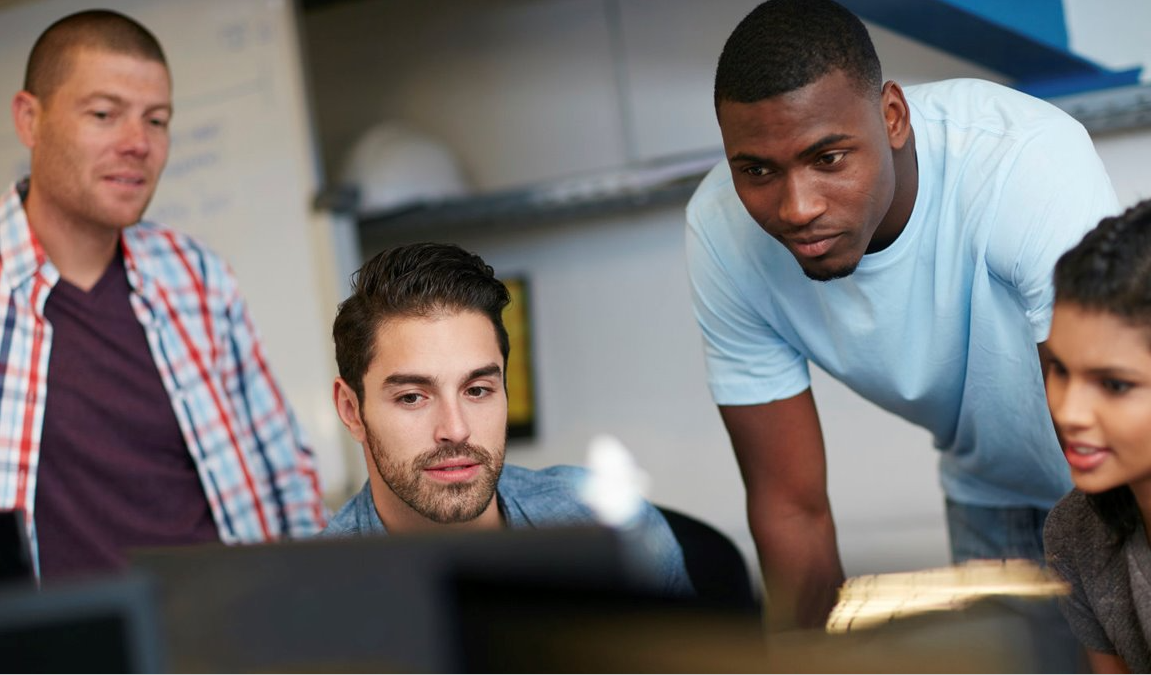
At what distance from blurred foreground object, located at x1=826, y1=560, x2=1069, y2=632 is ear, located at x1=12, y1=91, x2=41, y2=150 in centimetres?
133

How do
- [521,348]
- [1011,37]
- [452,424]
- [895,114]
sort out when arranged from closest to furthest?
[895,114], [452,424], [1011,37], [521,348]

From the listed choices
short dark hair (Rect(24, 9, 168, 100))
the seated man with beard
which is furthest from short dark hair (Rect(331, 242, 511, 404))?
short dark hair (Rect(24, 9, 168, 100))

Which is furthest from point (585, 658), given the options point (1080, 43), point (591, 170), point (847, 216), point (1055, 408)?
point (591, 170)

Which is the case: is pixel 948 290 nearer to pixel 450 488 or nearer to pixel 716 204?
pixel 716 204

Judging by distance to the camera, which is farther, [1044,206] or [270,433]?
[270,433]

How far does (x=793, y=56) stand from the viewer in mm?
1038

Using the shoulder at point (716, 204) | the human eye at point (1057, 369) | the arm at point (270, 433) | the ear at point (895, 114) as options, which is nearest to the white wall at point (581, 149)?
the arm at point (270, 433)

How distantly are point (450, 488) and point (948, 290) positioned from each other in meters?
0.56

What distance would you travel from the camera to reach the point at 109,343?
1.67m

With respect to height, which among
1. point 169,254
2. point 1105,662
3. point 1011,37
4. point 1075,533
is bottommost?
point 1105,662

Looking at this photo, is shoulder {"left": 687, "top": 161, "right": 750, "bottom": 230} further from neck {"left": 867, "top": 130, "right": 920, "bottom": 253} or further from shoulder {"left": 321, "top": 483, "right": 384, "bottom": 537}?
shoulder {"left": 321, "top": 483, "right": 384, "bottom": 537}

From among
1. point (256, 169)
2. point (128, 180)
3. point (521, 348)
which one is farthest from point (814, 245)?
point (256, 169)

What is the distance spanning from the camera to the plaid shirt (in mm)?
1594

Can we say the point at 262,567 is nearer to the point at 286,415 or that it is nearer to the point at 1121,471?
the point at 1121,471
